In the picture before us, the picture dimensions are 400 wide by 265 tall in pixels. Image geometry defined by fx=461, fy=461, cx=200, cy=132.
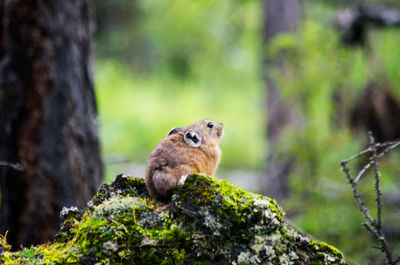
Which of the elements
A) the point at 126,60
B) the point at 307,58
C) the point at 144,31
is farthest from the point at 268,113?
the point at 126,60

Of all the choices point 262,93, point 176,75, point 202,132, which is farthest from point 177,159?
point 176,75

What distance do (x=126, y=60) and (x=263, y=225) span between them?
1633 centimetres

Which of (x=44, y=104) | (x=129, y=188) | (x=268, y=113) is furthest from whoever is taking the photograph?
(x=268, y=113)

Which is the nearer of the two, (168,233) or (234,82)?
(168,233)

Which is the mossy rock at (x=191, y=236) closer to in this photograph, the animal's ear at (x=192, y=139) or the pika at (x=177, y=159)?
the pika at (x=177, y=159)

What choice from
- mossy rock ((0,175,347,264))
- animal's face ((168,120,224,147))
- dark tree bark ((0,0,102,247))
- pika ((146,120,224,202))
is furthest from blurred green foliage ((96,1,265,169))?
mossy rock ((0,175,347,264))

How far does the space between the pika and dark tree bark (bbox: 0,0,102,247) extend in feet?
6.41

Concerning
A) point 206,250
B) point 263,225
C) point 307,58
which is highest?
point 307,58

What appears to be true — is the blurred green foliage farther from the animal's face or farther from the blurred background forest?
the animal's face

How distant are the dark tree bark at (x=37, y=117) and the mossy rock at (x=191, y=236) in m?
2.83

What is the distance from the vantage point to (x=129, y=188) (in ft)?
12.6

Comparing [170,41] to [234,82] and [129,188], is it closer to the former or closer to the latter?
[234,82]

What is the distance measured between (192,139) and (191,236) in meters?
1.56

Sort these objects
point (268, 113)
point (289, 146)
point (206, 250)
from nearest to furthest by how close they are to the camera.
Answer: point (206, 250), point (289, 146), point (268, 113)
